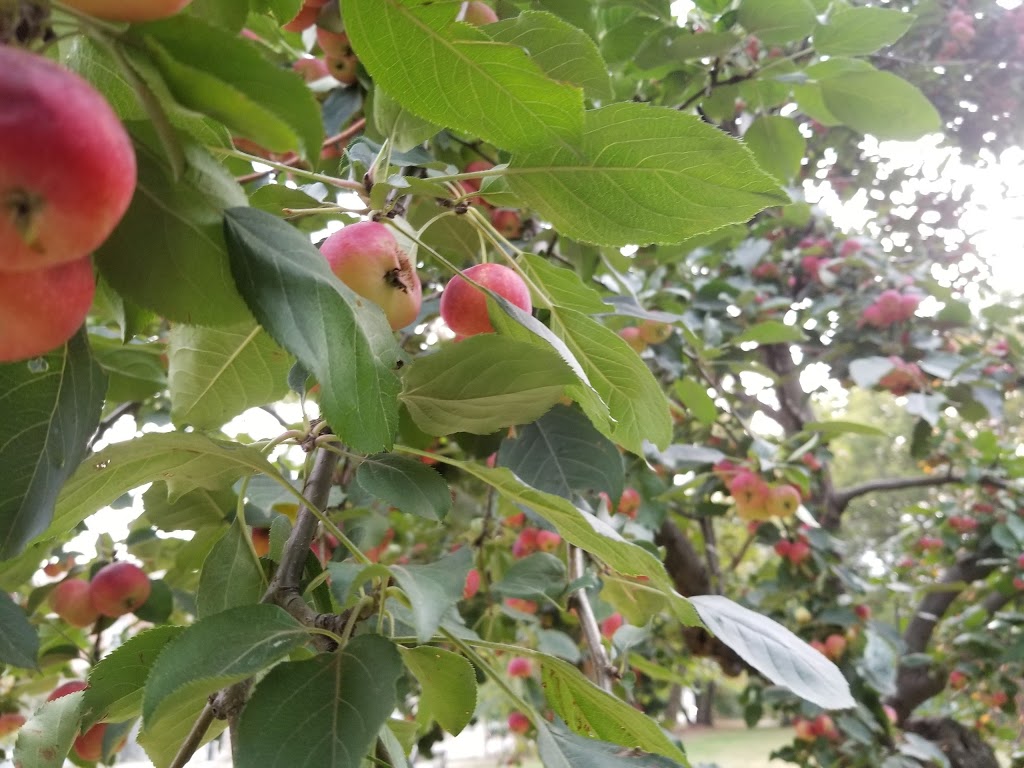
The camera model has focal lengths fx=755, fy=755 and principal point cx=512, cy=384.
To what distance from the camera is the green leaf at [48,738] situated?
64 centimetres

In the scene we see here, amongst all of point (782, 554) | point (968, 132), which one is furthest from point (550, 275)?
point (968, 132)

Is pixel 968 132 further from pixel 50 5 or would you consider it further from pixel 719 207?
pixel 50 5

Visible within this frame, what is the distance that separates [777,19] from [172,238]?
1036 mm

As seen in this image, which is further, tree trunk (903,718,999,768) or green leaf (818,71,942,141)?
tree trunk (903,718,999,768)

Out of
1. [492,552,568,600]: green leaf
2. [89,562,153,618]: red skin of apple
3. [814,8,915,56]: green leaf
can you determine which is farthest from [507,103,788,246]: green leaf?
[89,562,153,618]: red skin of apple

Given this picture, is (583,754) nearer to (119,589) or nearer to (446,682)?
(446,682)

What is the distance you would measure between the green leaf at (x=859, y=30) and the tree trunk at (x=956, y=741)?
243 cm

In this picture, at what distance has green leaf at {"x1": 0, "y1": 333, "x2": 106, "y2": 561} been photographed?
414 millimetres

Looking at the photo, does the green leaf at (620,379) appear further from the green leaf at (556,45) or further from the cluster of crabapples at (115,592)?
the cluster of crabapples at (115,592)

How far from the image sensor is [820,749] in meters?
2.29

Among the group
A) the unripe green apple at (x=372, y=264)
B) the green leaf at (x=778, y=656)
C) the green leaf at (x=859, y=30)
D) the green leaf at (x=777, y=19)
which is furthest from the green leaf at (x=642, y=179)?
the green leaf at (x=859, y=30)

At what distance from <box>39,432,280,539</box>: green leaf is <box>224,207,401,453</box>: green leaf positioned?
17 cm

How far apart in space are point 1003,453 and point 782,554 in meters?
1.13

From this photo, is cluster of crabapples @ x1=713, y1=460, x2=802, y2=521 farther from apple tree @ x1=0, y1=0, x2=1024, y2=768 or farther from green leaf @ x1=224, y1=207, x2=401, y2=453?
green leaf @ x1=224, y1=207, x2=401, y2=453
